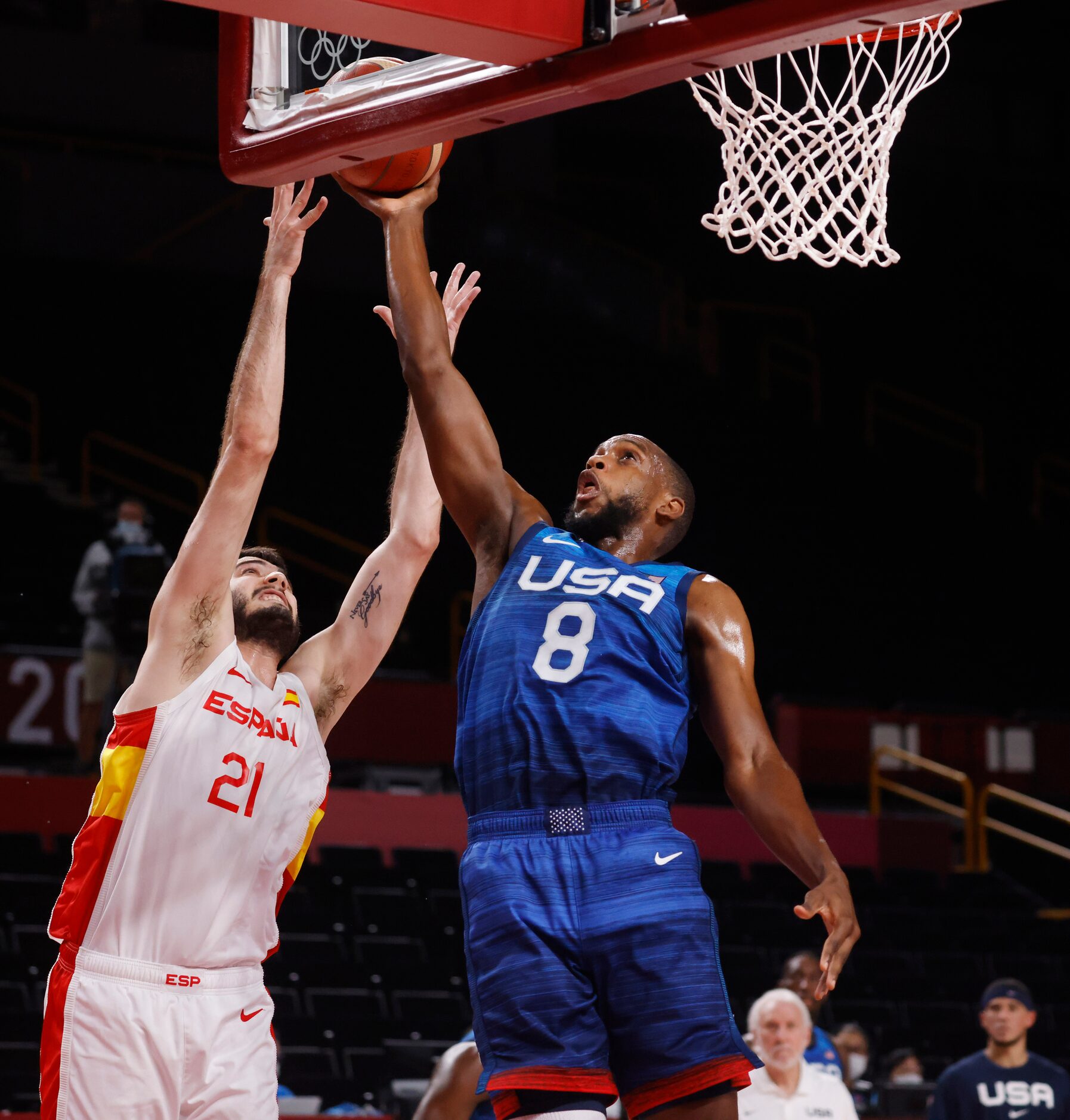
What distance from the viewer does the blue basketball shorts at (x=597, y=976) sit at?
10.0 feet

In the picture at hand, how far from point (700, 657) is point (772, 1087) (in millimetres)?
3630

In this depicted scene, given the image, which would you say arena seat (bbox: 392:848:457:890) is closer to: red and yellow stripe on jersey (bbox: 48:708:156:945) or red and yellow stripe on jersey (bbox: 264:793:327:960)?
red and yellow stripe on jersey (bbox: 264:793:327:960)

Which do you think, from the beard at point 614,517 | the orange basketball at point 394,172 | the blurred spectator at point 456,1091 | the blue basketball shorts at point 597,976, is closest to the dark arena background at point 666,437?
the blurred spectator at point 456,1091

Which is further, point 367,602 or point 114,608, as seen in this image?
point 114,608

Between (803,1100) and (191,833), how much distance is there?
342 cm

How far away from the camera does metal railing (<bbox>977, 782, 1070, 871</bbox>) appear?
13.9 meters

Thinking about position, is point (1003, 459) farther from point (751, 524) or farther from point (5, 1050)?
point (5, 1050)

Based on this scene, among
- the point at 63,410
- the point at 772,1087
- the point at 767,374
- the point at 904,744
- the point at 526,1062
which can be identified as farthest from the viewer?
the point at 767,374

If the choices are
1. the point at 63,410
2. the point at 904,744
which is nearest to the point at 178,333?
the point at 63,410

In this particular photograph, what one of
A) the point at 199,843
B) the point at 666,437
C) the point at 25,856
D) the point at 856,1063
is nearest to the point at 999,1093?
the point at 856,1063

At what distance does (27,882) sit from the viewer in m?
9.71

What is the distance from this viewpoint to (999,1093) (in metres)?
7.67

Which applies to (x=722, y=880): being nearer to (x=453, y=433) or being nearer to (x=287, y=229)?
(x=287, y=229)

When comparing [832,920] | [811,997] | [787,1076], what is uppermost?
[832,920]
